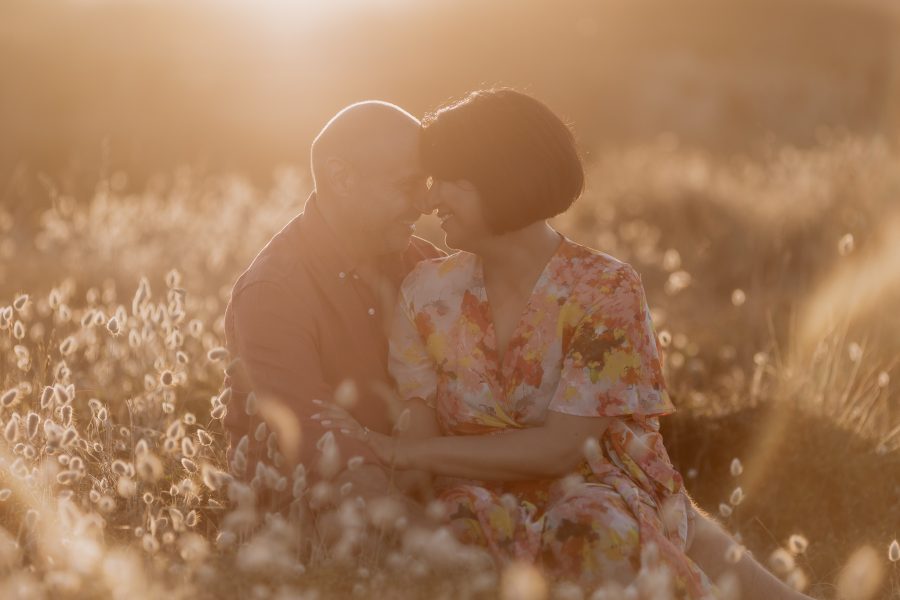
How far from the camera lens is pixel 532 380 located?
4359mm

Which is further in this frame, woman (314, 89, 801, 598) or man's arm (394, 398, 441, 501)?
man's arm (394, 398, 441, 501)

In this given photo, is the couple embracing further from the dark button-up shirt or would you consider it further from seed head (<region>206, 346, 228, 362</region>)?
seed head (<region>206, 346, 228, 362</region>)

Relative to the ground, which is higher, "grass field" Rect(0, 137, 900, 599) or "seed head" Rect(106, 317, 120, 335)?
"seed head" Rect(106, 317, 120, 335)

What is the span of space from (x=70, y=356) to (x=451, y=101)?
8.56 feet

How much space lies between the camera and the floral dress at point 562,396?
398 cm

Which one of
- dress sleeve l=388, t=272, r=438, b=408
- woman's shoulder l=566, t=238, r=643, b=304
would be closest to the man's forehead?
dress sleeve l=388, t=272, r=438, b=408

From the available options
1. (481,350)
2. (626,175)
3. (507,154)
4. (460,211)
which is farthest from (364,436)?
(626,175)

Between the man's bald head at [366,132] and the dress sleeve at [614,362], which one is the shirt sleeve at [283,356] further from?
the dress sleeve at [614,362]

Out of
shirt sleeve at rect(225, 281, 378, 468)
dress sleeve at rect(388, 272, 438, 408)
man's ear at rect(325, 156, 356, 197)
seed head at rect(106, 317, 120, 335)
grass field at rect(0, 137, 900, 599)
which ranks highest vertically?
man's ear at rect(325, 156, 356, 197)

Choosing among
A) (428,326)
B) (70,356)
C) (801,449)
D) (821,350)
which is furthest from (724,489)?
(70,356)

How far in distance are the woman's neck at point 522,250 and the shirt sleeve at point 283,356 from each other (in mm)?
762

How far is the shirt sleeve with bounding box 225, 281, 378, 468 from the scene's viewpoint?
413 centimetres

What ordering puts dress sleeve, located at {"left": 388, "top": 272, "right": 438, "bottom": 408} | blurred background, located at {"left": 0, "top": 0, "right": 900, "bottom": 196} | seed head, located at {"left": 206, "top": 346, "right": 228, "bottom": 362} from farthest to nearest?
blurred background, located at {"left": 0, "top": 0, "right": 900, "bottom": 196}, dress sleeve, located at {"left": 388, "top": 272, "right": 438, "bottom": 408}, seed head, located at {"left": 206, "top": 346, "right": 228, "bottom": 362}

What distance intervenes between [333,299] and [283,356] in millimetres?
389
